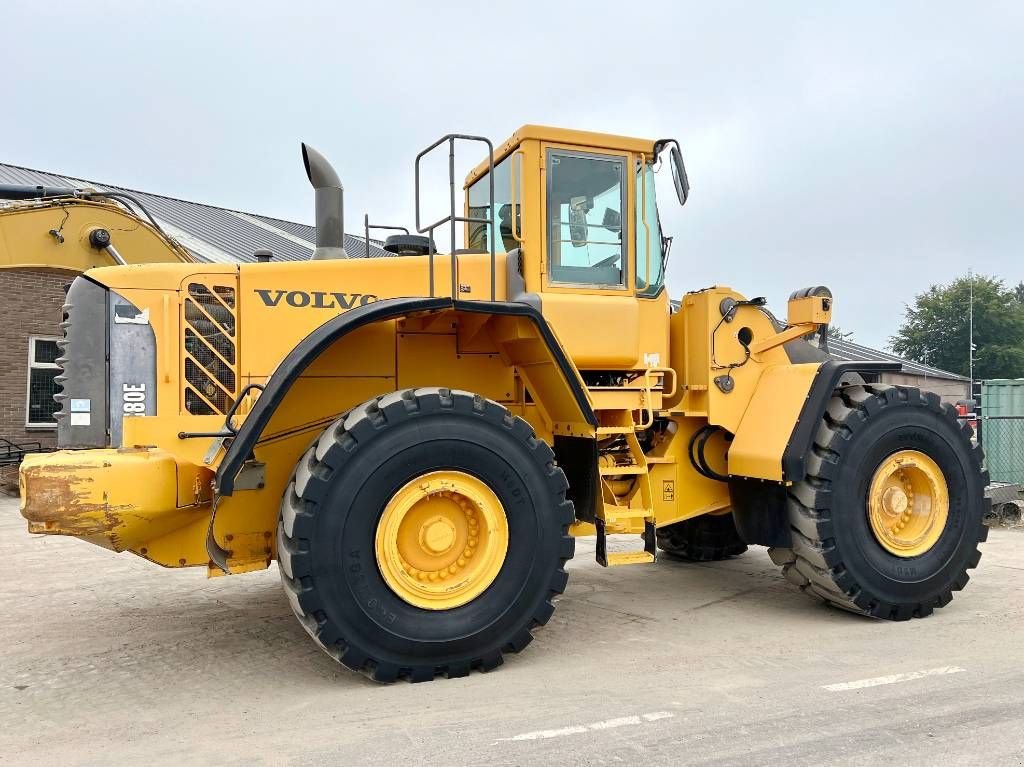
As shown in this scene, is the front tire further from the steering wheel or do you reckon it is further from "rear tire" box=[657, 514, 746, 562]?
"rear tire" box=[657, 514, 746, 562]

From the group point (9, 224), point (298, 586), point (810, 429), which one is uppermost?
point (9, 224)

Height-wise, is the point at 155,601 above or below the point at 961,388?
below

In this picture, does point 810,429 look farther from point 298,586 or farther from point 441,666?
point 298,586

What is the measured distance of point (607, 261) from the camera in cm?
573

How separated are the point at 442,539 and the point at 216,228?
1751cm

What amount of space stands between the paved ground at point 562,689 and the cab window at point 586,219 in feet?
7.64

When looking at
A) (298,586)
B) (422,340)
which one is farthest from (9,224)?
(298,586)

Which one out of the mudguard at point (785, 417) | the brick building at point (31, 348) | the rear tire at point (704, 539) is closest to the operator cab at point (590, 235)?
the mudguard at point (785, 417)

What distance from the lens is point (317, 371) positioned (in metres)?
5.14

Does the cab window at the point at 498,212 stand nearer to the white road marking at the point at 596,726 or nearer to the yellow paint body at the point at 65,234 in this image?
the yellow paint body at the point at 65,234

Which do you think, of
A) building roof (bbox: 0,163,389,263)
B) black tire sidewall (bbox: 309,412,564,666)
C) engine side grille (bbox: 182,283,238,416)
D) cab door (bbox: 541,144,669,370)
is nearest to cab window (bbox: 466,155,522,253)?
cab door (bbox: 541,144,669,370)

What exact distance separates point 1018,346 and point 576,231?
1812 inches

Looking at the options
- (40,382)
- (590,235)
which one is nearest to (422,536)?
(590,235)

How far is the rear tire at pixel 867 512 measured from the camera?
5.61 metres
